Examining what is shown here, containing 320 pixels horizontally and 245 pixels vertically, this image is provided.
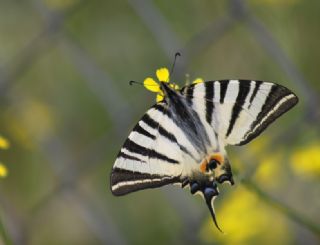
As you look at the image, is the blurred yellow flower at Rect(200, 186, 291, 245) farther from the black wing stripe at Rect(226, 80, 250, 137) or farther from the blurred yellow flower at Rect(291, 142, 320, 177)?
the black wing stripe at Rect(226, 80, 250, 137)

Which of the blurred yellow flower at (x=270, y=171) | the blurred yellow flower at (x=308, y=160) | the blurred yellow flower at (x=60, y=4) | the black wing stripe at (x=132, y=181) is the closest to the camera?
the black wing stripe at (x=132, y=181)

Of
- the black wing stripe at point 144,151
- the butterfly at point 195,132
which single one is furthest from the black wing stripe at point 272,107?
the black wing stripe at point 144,151

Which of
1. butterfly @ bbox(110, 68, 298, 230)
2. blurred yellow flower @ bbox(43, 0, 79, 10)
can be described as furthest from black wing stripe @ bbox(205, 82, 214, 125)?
blurred yellow flower @ bbox(43, 0, 79, 10)

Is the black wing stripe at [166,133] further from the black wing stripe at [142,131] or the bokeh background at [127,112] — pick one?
the bokeh background at [127,112]

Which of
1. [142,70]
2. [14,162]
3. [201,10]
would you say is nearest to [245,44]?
[201,10]

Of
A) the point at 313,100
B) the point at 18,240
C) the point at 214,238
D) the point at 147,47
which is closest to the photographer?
the point at 313,100

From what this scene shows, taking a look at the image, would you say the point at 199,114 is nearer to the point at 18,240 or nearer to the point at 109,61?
the point at 18,240
